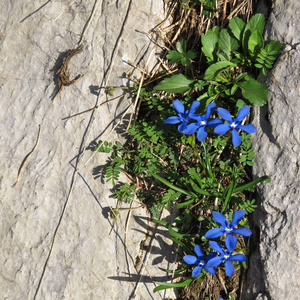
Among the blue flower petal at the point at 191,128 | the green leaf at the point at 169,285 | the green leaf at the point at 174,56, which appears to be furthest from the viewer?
the green leaf at the point at 174,56

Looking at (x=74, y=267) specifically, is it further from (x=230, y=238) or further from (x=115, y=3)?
(x=115, y=3)

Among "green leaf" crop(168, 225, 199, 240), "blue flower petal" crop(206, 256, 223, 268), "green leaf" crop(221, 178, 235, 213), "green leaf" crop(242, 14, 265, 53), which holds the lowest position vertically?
"blue flower petal" crop(206, 256, 223, 268)

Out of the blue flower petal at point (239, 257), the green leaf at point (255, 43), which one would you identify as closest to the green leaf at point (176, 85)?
the green leaf at point (255, 43)

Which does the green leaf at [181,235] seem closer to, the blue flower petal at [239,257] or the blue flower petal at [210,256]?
the blue flower petal at [210,256]

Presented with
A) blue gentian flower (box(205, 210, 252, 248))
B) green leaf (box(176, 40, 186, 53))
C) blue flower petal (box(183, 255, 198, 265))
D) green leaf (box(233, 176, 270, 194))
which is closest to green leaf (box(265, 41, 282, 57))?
green leaf (box(176, 40, 186, 53))

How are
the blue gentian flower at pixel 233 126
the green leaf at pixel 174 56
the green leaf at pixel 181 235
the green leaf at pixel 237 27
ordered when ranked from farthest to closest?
the green leaf at pixel 174 56 < the green leaf at pixel 237 27 < the green leaf at pixel 181 235 < the blue gentian flower at pixel 233 126

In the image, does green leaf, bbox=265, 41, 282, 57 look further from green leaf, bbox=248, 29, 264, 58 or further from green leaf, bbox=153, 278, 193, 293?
green leaf, bbox=153, 278, 193, 293

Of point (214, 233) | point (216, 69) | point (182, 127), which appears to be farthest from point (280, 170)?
point (216, 69)
